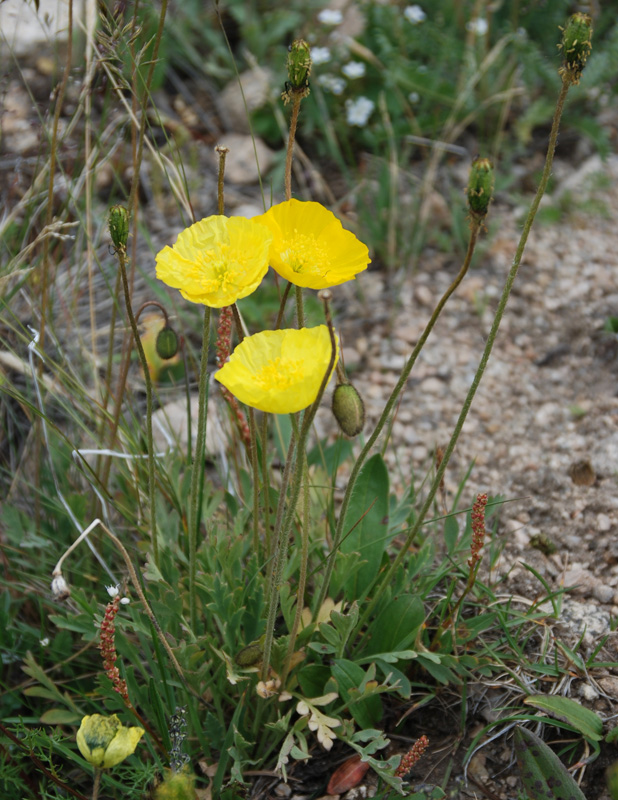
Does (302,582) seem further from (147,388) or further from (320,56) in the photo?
(320,56)

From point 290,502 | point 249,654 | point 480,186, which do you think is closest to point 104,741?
point 249,654

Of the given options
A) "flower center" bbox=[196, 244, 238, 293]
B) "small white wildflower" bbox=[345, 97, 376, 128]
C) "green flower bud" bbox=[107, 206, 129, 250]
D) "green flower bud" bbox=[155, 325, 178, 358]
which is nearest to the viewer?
→ "green flower bud" bbox=[107, 206, 129, 250]

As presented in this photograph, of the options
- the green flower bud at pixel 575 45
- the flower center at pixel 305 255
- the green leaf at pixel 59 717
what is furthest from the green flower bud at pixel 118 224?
the green leaf at pixel 59 717

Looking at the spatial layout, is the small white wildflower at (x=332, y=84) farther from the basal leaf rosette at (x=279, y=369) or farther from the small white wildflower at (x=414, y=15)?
the basal leaf rosette at (x=279, y=369)

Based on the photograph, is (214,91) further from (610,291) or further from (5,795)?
(5,795)

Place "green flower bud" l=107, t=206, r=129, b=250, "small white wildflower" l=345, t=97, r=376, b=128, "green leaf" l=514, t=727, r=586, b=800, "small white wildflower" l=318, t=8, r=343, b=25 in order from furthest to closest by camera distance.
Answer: "small white wildflower" l=318, t=8, r=343, b=25, "small white wildflower" l=345, t=97, r=376, b=128, "green leaf" l=514, t=727, r=586, b=800, "green flower bud" l=107, t=206, r=129, b=250

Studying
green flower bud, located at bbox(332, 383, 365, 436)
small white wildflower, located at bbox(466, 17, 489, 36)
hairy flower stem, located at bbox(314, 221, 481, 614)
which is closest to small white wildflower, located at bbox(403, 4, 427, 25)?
small white wildflower, located at bbox(466, 17, 489, 36)

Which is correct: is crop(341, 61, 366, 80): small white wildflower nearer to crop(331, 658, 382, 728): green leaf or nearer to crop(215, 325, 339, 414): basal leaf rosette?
crop(215, 325, 339, 414): basal leaf rosette
